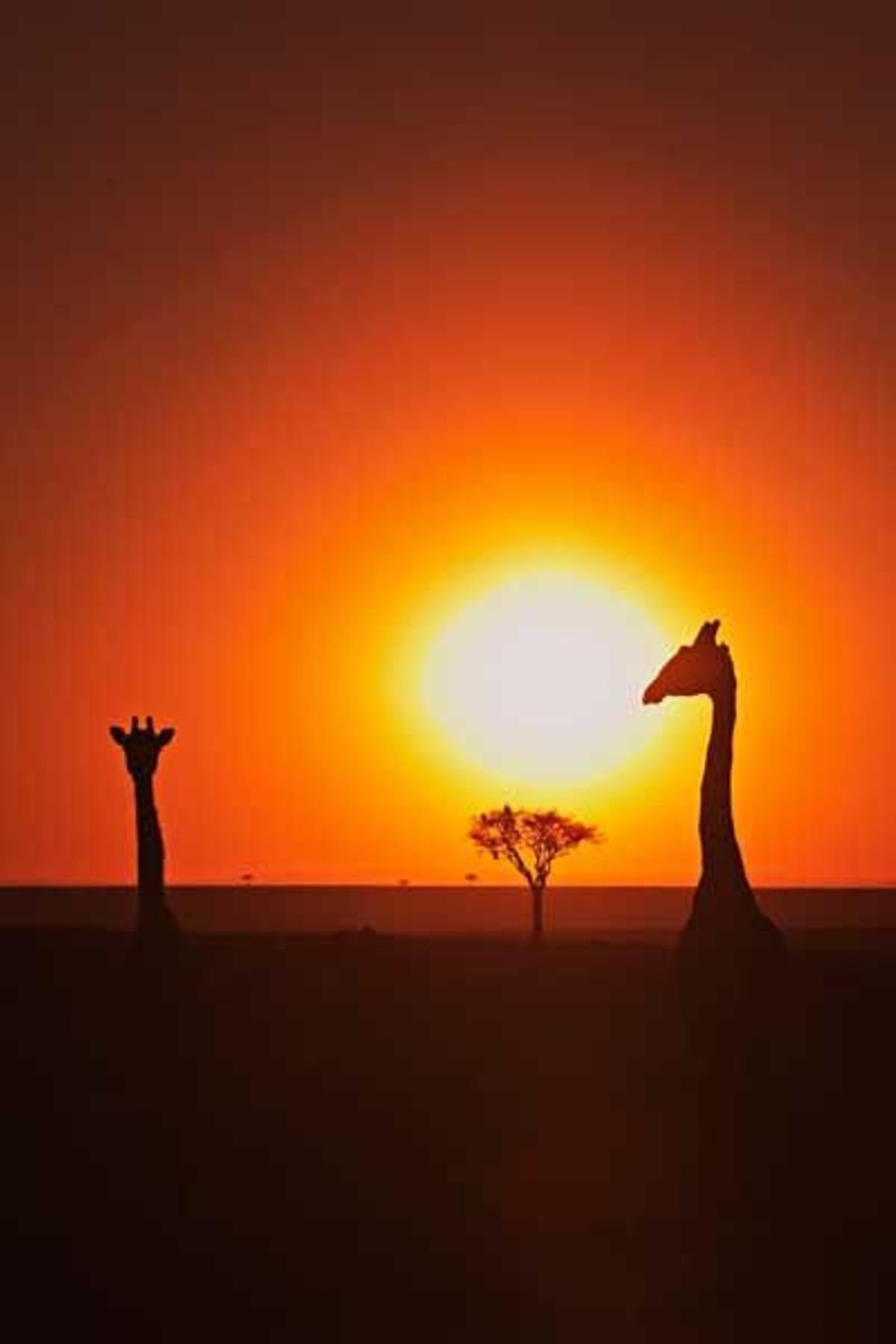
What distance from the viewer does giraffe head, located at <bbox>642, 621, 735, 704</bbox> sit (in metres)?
17.4

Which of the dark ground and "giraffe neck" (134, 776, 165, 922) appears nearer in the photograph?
the dark ground

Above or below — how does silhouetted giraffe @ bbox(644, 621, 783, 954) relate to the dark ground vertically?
above

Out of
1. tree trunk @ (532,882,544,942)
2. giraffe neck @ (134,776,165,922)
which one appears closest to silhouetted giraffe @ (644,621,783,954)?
giraffe neck @ (134,776,165,922)

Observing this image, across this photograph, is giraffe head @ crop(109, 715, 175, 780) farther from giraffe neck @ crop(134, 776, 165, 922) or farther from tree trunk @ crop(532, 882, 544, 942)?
tree trunk @ crop(532, 882, 544, 942)

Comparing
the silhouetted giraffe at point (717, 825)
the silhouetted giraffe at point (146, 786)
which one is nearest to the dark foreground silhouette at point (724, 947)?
the silhouetted giraffe at point (717, 825)

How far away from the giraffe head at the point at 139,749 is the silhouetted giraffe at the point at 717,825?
1049 cm

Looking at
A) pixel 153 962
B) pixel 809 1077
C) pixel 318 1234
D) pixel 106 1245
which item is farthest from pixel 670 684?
pixel 153 962

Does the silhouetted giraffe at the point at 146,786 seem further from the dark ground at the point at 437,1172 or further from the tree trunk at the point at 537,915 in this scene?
the tree trunk at the point at 537,915

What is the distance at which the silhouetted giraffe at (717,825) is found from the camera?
52.3ft

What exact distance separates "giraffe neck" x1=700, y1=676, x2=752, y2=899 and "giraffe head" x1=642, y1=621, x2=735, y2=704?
10cm

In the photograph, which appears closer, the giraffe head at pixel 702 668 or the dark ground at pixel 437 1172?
the dark ground at pixel 437 1172

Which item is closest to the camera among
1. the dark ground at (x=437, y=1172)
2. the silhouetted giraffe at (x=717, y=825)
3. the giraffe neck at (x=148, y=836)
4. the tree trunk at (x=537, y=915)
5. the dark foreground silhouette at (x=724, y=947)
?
the dark ground at (x=437, y=1172)

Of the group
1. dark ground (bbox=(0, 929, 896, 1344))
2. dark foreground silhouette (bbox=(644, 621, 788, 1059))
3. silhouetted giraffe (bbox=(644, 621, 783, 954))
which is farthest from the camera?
silhouetted giraffe (bbox=(644, 621, 783, 954))

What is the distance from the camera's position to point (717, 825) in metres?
17.0
